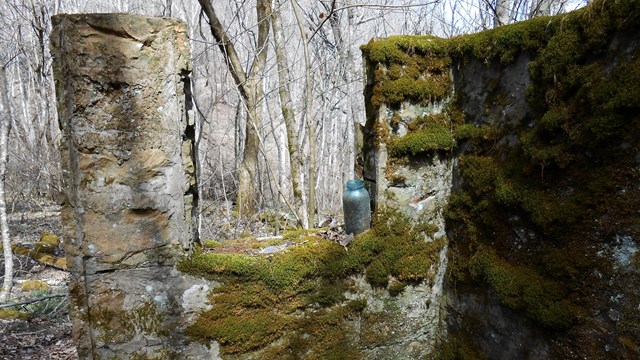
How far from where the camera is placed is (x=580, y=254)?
1.96m

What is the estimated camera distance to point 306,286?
8.74 ft

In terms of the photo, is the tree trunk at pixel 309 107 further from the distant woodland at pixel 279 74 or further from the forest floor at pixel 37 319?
the forest floor at pixel 37 319

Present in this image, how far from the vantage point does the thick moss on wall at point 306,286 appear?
2.52 metres

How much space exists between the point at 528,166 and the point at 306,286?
5.13 feet

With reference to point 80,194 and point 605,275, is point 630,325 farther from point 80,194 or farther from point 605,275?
point 80,194

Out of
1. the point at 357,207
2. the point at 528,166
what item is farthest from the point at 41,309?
the point at 528,166

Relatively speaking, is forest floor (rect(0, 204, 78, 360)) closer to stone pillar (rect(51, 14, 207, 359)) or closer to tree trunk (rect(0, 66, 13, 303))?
tree trunk (rect(0, 66, 13, 303))

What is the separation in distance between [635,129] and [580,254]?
0.65 metres

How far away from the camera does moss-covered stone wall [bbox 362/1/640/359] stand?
1.79 metres

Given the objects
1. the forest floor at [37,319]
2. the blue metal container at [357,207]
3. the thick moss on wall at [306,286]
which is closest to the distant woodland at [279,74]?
the blue metal container at [357,207]

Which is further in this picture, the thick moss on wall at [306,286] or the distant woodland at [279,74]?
the distant woodland at [279,74]

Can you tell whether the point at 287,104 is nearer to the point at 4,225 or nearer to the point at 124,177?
the point at 124,177

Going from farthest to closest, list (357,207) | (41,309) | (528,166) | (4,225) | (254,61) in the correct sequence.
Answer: (254,61)
(4,225)
(41,309)
(357,207)
(528,166)

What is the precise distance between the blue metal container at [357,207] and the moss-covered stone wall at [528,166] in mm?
105
